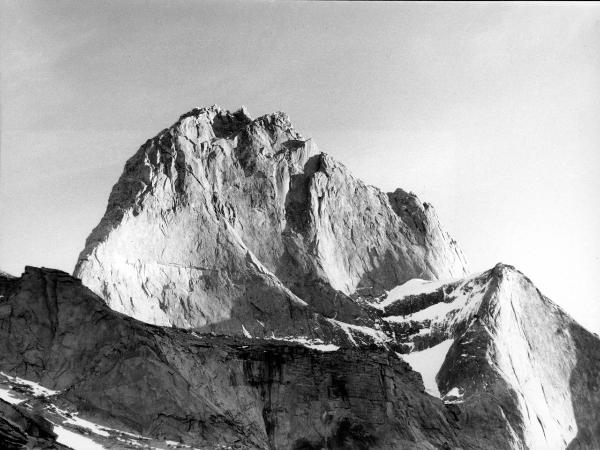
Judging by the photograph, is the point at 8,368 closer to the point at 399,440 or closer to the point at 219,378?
the point at 219,378

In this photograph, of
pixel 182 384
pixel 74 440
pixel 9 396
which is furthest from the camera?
pixel 182 384

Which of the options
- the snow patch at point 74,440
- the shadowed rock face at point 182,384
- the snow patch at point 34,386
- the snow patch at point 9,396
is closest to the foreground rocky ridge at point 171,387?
the shadowed rock face at point 182,384

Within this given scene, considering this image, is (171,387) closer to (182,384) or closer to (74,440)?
(182,384)

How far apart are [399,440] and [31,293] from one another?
47606 mm

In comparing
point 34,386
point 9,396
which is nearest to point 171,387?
point 34,386

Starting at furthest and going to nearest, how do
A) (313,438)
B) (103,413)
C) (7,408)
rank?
1. (313,438)
2. (103,413)
3. (7,408)

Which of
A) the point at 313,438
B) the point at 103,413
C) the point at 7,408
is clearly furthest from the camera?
the point at 313,438

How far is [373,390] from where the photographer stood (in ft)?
652

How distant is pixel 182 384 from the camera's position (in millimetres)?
186375

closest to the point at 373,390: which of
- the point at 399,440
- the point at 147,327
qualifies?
the point at 399,440

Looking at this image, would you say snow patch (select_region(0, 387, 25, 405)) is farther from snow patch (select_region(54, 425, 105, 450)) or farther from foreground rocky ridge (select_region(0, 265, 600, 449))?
snow patch (select_region(54, 425, 105, 450))

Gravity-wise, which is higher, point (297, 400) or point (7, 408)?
point (297, 400)

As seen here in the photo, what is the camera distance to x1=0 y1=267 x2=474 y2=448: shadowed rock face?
18150 centimetres

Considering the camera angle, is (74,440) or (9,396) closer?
(74,440)
